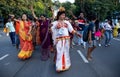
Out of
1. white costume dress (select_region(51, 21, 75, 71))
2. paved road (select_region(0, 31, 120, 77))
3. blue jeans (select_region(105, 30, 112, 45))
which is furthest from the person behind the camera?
blue jeans (select_region(105, 30, 112, 45))

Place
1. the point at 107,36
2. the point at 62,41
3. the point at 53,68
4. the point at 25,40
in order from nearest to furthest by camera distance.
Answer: the point at 62,41 → the point at 53,68 → the point at 25,40 → the point at 107,36

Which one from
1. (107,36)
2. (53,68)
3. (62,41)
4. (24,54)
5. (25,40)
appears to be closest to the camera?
(62,41)

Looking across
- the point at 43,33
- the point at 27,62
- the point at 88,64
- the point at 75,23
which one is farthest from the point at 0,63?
the point at 75,23

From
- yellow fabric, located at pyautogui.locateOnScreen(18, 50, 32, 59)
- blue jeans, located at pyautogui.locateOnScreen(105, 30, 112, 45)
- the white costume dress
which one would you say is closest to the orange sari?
yellow fabric, located at pyautogui.locateOnScreen(18, 50, 32, 59)

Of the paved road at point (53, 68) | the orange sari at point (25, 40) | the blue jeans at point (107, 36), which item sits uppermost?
the orange sari at point (25, 40)

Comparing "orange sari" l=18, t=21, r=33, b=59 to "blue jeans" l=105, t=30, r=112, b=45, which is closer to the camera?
"orange sari" l=18, t=21, r=33, b=59

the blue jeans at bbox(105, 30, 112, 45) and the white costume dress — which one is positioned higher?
the white costume dress

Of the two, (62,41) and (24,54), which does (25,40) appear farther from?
(62,41)

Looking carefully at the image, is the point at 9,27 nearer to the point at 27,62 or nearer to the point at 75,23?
the point at 75,23

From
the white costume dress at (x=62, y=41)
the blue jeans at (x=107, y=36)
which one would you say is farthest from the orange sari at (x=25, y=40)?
the blue jeans at (x=107, y=36)

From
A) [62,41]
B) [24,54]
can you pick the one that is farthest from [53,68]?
[24,54]

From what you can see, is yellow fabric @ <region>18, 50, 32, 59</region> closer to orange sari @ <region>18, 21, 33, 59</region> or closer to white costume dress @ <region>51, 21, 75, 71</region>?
Result: orange sari @ <region>18, 21, 33, 59</region>

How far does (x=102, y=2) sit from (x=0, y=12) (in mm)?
18542

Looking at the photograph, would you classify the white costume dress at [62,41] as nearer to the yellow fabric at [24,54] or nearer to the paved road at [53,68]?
the paved road at [53,68]
